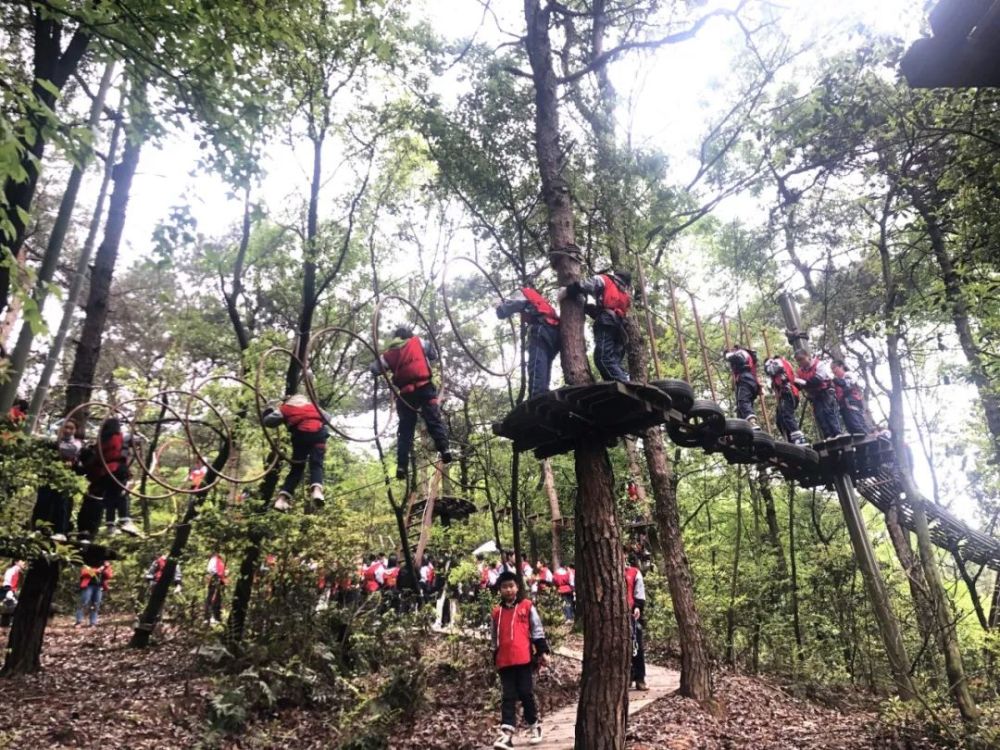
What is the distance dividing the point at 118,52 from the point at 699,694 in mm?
9449

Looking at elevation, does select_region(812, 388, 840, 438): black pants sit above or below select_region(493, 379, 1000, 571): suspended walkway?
above

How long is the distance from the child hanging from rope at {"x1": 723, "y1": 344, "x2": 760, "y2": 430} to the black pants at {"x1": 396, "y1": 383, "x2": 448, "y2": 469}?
4010 millimetres

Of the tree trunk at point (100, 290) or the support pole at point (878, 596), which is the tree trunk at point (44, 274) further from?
the support pole at point (878, 596)

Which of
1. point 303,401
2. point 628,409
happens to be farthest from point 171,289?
point 628,409

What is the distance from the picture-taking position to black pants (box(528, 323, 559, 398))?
6.53 m

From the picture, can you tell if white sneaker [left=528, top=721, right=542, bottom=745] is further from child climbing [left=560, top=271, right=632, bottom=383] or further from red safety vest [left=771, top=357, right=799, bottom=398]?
red safety vest [left=771, top=357, right=799, bottom=398]

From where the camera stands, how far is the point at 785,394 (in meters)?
8.84

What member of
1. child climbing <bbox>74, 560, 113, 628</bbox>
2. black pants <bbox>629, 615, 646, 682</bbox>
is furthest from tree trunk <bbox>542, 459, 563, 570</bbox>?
child climbing <bbox>74, 560, 113, 628</bbox>

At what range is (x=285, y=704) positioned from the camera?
8.26 meters

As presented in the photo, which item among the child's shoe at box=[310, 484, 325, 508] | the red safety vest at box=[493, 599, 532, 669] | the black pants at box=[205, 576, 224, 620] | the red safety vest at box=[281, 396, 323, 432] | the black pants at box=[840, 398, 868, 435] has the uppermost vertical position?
the black pants at box=[840, 398, 868, 435]

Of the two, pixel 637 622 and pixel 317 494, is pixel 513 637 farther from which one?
pixel 637 622

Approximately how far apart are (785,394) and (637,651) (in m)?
4.34

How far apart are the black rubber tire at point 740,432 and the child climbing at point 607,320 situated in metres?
1.65

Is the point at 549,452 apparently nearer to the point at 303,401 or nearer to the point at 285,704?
the point at 303,401
